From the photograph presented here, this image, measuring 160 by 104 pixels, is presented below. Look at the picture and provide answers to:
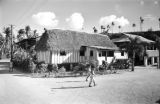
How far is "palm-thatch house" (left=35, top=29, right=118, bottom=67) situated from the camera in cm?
2441

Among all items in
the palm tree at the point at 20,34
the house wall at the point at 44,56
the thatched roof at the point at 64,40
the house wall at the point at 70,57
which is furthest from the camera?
the palm tree at the point at 20,34

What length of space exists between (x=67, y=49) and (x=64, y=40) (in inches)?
87.2

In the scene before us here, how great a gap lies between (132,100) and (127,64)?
65.9 feet

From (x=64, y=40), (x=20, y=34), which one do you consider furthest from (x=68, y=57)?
→ (x=20, y=34)

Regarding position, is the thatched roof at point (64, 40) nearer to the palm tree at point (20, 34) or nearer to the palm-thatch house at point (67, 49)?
the palm-thatch house at point (67, 49)

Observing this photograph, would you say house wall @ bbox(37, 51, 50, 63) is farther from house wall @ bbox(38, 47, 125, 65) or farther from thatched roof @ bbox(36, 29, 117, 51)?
thatched roof @ bbox(36, 29, 117, 51)

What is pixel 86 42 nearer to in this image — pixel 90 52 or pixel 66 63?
pixel 90 52

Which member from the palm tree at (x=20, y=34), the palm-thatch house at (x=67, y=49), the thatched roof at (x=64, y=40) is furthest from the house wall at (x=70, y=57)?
the palm tree at (x=20, y=34)

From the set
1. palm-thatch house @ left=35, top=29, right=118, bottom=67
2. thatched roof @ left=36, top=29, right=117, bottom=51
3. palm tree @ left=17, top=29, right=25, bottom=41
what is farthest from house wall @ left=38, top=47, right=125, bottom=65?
palm tree @ left=17, top=29, right=25, bottom=41

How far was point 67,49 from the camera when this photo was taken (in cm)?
2550

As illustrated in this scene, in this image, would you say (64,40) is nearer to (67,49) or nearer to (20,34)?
(67,49)

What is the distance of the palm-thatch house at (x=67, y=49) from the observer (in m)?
24.4

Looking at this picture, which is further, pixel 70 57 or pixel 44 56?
pixel 70 57

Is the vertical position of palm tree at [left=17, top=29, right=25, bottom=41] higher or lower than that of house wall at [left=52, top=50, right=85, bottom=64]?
higher
